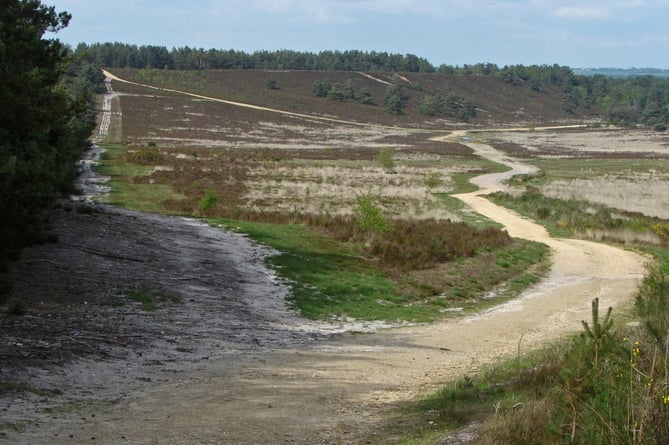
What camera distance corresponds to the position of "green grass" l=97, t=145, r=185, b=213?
117 ft

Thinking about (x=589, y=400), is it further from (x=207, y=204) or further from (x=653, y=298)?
(x=207, y=204)

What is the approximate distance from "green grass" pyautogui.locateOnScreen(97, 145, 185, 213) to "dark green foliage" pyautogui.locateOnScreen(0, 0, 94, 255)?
15456mm

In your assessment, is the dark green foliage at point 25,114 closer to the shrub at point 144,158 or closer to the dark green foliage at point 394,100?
the shrub at point 144,158

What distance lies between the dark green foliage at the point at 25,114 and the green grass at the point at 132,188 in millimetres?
15456

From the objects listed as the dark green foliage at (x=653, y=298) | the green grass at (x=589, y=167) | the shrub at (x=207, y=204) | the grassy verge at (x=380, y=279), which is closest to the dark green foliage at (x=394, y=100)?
the green grass at (x=589, y=167)

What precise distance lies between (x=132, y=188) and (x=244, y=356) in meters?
31.0

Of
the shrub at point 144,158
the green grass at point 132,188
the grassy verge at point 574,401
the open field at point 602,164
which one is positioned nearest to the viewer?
the grassy verge at point 574,401

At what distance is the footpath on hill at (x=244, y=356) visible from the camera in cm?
891

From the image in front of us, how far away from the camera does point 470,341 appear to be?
52.6 feet

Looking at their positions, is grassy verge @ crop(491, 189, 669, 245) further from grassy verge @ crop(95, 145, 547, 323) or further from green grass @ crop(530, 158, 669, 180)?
green grass @ crop(530, 158, 669, 180)

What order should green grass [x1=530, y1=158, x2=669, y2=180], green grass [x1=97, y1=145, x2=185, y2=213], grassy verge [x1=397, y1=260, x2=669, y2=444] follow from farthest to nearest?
green grass [x1=530, y1=158, x2=669, y2=180] → green grass [x1=97, y1=145, x2=185, y2=213] → grassy verge [x1=397, y1=260, x2=669, y2=444]

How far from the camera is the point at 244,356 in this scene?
43.7ft

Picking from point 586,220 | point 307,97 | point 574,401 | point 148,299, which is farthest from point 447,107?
point 574,401

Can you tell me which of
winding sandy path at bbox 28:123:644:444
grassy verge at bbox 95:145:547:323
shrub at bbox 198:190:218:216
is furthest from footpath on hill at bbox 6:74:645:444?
shrub at bbox 198:190:218:216
